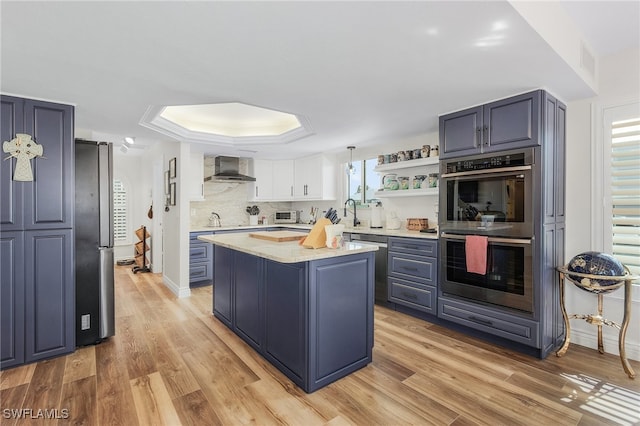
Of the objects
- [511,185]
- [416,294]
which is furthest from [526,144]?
[416,294]

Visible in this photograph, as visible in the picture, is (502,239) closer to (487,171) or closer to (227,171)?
(487,171)

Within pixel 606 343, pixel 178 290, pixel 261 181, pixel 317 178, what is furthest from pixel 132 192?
pixel 606 343

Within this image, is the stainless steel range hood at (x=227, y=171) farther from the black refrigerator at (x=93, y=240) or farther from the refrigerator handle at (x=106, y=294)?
the refrigerator handle at (x=106, y=294)

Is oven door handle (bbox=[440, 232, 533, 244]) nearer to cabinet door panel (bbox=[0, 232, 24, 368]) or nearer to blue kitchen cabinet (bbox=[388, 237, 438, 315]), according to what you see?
blue kitchen cabinet (bbox=[388, 237, 438, 315])

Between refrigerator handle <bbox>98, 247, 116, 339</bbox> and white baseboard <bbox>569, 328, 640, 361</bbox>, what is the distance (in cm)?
426

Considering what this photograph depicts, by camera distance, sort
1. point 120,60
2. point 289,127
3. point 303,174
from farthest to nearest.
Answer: point 303,174 → point 289,127 → point 120,60

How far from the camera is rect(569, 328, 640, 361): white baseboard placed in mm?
2490

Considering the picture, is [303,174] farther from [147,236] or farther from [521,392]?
[521,392]

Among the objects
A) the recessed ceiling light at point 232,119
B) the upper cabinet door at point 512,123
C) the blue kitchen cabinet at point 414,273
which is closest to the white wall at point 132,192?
the recessed ceiling light at point 232,119

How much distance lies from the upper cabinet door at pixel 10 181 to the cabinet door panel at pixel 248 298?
1702 millimetres

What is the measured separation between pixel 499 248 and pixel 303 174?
12.1 feet

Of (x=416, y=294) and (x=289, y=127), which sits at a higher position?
(x=289, y=127)

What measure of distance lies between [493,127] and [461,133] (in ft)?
0.96

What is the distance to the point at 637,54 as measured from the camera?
2494mm
